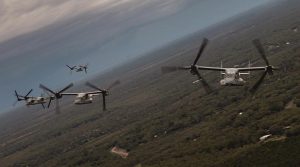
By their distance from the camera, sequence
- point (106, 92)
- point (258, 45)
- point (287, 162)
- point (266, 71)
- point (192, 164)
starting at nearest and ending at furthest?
point (258, 45), point (266, 71), point (106, 92), point (287, 162), point (192, 164)

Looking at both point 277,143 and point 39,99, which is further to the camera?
point 277,143

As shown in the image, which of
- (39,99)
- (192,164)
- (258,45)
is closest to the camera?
(258,45)

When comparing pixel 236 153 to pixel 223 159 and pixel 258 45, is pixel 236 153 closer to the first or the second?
pixel 223 159

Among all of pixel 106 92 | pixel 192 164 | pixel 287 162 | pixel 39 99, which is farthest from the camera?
pixel 192 164

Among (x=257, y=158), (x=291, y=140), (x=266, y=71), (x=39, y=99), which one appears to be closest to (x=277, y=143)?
(x=291, y=140)

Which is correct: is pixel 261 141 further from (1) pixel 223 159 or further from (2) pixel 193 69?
(2) pixel 193 69

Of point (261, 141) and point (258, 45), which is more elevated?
point (258, 45)

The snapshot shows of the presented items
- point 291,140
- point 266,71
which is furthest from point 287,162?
point 266,71

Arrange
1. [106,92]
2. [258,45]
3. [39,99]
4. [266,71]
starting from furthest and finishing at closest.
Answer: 1. [39,99]
2. [106,92]
3. [266,71]
4. [258,45]

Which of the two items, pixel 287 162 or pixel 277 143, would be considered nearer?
pixel 287 162
